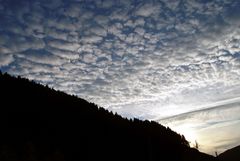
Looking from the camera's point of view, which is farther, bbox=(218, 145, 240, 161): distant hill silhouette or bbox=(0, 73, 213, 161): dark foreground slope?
bbox=(218, 145, 240, 161): distant hill silhouette

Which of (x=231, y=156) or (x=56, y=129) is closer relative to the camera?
(x=56, y=129)

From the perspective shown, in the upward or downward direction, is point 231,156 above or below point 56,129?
above

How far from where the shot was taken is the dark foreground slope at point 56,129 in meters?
19.8

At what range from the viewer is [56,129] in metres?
23.3

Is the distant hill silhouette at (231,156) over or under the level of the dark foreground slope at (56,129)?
over

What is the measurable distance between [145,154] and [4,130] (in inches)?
715

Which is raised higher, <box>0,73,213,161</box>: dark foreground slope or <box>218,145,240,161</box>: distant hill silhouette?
<box>218,145,240,161</box>: distant hill silhouette

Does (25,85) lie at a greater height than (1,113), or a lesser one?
greater

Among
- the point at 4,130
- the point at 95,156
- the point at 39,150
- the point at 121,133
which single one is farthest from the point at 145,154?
the point at 4,130

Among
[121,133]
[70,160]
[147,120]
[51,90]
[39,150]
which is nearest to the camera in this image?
[39,150]

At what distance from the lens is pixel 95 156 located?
25.9m

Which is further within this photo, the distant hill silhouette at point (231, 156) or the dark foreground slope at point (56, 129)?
the distant hill silhouette at point (231, 156)

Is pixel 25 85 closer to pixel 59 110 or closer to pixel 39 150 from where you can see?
pixel 59 110

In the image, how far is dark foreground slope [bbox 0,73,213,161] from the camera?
1975 cm
